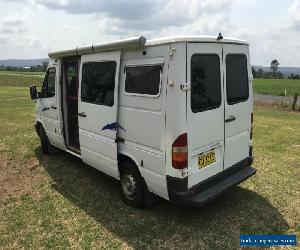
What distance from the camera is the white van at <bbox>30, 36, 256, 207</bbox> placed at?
488 cm

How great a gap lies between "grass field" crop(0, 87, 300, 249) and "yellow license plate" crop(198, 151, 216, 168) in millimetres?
1003

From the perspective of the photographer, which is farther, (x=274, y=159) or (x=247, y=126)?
(x=274, y=159)

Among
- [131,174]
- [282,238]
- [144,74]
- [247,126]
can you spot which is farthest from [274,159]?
[144,74]

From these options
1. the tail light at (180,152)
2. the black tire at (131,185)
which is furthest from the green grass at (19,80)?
the tail light at (180,152)

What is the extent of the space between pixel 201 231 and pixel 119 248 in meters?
1.32

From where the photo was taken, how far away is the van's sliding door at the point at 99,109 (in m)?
5.98

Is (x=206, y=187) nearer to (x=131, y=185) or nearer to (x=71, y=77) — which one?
(x=131, y=185)

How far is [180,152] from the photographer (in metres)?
4.89

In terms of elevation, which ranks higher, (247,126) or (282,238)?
(247,126)

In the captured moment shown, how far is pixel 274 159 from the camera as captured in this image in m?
8.70

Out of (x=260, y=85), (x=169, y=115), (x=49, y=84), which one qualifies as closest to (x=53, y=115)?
(x=49, y=84)

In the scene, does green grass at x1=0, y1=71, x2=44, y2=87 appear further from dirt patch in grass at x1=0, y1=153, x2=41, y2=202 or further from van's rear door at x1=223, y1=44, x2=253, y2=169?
van's rear door at x1=223, y1=44, x2=253, y2=169

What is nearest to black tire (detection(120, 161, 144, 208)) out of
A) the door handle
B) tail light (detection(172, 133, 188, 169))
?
tail light (detection(172, 133, 188, 169))

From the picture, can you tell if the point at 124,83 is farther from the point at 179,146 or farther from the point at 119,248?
the point at 119,248
